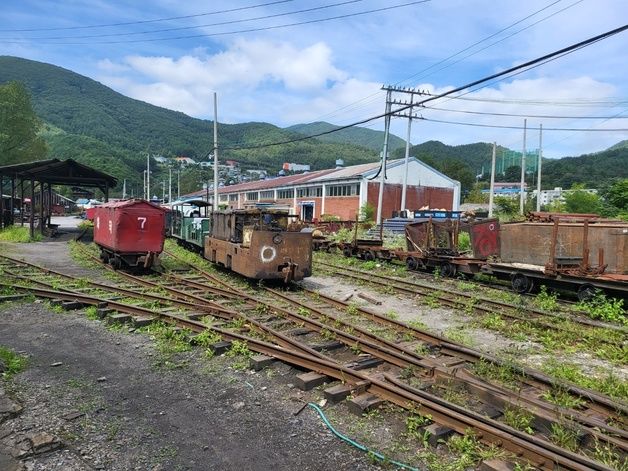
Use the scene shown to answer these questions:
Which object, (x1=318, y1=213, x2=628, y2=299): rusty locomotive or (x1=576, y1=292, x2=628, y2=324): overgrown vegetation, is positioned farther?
(x1=318, y1=213, x2=628, y2=299): rusty locomotive

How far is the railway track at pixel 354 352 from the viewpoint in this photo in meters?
4.21

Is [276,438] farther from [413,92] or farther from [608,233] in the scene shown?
[413,92]

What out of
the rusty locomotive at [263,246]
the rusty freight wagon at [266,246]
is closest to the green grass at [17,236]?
the rusty locomotive at [263,246]

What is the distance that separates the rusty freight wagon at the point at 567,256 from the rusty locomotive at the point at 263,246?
18.2ft

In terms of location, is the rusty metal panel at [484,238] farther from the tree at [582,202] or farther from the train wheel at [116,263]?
the tree at [582,202]

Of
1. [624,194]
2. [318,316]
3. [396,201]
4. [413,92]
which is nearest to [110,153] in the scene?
[396,201]

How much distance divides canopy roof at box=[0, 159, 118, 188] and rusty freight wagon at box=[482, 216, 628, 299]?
2274cm

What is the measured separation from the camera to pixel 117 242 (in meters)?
14.3

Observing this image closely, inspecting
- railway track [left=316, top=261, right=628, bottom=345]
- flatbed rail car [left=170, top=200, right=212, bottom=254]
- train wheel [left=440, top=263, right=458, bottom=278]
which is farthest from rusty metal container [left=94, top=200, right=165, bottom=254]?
train wheel [left=440, top=263, right=458, bottom=278]

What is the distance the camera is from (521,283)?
12.7m

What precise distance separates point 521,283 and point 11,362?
11384 mm

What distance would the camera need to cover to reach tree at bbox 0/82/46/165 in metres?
50.1

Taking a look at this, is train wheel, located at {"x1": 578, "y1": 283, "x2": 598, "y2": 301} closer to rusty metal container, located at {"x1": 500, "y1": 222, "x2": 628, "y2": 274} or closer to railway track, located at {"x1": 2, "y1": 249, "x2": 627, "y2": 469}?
rusty metal container, located at {"x1": 500, "y1": 222, "x2": 628, "y2": 274}

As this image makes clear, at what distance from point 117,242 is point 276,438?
37.6ft
